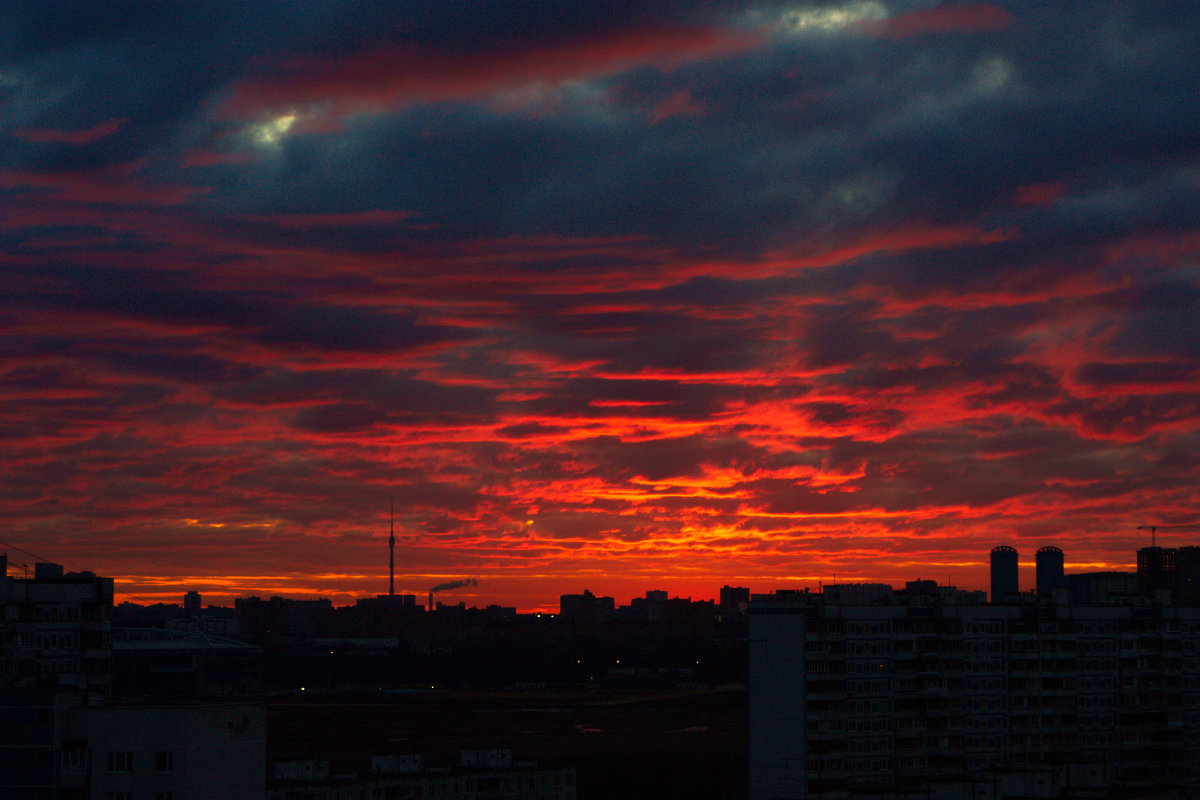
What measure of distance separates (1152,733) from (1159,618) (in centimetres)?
→ 1392

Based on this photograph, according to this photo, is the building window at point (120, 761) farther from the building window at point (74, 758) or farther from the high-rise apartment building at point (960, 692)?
the high-rise apartment building at point (960, 692)

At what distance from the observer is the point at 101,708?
7631 cm

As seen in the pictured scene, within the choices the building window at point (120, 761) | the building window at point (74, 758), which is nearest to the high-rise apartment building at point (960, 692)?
the building window at point (120, 761)

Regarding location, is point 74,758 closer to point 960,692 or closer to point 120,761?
point 120,761

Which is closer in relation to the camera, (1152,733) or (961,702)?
(961,702)

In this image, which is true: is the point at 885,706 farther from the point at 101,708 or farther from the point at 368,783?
the point at 101,708

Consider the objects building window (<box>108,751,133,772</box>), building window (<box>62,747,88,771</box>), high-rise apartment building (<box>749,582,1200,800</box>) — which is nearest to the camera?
building window (<box>108,751,133,772</box>)

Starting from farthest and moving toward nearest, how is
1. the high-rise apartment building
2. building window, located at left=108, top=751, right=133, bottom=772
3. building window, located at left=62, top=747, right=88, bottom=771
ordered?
the high-rise apartment building
building window, located at left=62, top=747, right=88, bottom=771
building window, located at left=108, top=751, right=133, bottom=772

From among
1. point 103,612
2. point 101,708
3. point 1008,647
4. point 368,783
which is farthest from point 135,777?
point 1008,647

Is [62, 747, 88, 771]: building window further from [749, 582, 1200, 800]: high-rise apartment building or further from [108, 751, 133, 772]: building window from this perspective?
[749, 582, 1200, 800]: high-rise apartment building

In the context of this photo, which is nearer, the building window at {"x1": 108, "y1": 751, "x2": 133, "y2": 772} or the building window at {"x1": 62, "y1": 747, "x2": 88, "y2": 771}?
the building window at {"x1": 108, "y1": 751, "x2": 133, "y2": 772}

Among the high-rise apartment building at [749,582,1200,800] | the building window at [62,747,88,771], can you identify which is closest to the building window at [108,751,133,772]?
the building window at [62,747,88,771]

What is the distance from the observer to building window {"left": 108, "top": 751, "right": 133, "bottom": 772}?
75188 millimetres

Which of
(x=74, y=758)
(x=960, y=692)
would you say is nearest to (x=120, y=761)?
(x=74, y=758)
